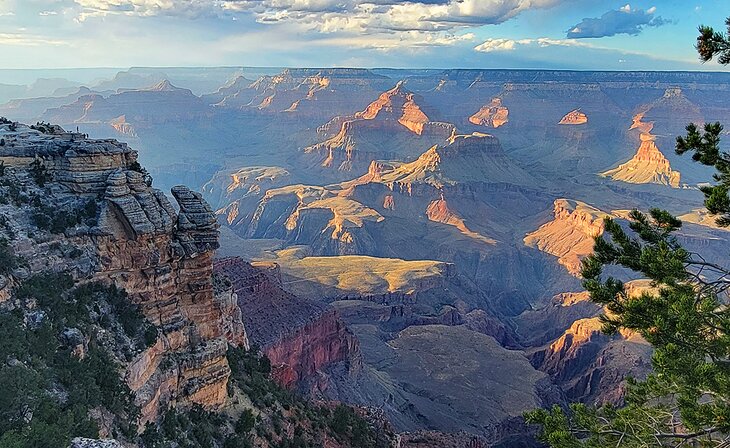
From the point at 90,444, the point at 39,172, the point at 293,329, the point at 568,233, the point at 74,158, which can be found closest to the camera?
the point at 90,444

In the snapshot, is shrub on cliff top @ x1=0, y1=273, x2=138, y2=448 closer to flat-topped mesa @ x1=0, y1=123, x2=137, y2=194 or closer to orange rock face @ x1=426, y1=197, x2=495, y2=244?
flat-topped mesa @ x1=0, y1=123, x2=137, y2=194

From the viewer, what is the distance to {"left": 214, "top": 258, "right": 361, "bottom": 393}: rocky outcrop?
59.2 meters

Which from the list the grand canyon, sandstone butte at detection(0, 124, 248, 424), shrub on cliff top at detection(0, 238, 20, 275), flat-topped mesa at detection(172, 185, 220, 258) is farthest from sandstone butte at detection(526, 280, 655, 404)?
shrub on cliff top at detection(0, 238, 20, 275)

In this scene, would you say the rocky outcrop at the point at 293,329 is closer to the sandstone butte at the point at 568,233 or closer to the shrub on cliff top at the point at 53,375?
the shrub on cliff top at the point at 53,375

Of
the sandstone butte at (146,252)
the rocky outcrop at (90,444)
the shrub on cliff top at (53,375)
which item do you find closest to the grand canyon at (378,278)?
the sandstone butte at (146,252)

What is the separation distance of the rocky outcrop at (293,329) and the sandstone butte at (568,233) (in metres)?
83.1

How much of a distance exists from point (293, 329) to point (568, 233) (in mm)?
107921

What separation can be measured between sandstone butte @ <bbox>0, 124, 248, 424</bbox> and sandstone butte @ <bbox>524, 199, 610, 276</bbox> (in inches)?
4727

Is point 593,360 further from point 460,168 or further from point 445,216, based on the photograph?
point 460,168

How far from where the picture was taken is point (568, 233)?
152500mm

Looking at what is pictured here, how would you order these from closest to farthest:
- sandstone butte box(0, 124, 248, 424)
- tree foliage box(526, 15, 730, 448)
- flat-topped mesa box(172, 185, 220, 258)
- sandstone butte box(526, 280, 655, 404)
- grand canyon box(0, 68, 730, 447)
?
tree foliage box(526, 15, 730, 448)
sandstone butte box(0, 124, 248, 424)
grand canyon box(0, 68, 730, 447)
flat-topped mesa box(172, 185, 220, 258)
sandstone butte box(526, 280, 655, 404)

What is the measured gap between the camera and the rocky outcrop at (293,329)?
194ft

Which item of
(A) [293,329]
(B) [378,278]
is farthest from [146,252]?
(B) [378,278]

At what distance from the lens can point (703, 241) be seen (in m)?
138
